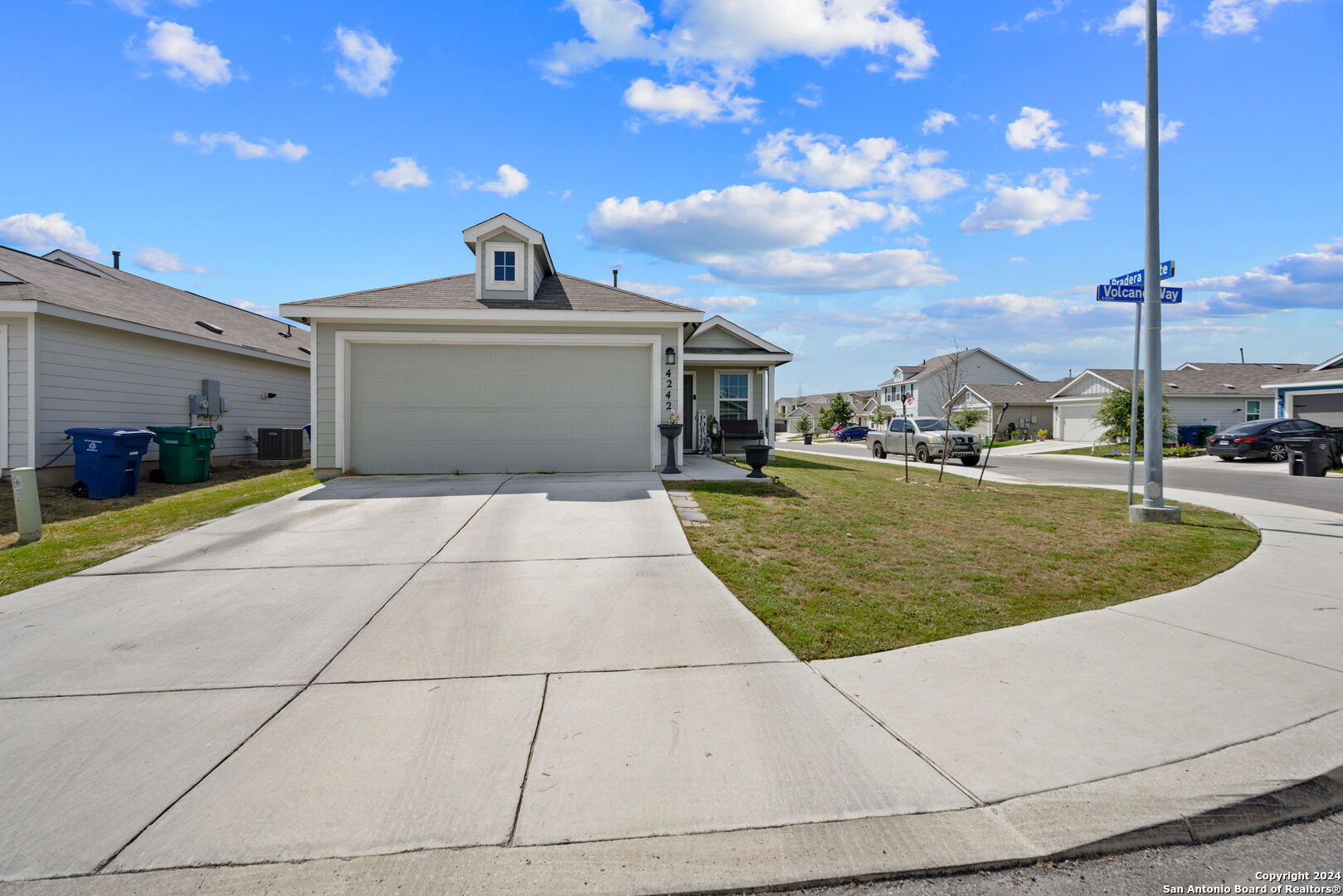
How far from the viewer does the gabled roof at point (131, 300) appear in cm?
1195

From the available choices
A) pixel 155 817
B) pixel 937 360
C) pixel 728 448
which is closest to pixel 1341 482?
pixel 728 448

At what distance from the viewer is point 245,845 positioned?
98.3 inches

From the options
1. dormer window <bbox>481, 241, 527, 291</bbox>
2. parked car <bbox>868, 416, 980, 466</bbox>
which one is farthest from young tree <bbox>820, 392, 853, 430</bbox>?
dormer window <bbox>481, 241, 527, 291</bbox>

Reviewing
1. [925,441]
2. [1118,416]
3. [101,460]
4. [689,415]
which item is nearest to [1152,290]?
[689,415]

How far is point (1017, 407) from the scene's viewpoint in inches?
1831

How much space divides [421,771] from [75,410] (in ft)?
43.6

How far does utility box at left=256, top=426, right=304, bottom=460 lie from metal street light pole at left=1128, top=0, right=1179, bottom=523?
57.2 ft

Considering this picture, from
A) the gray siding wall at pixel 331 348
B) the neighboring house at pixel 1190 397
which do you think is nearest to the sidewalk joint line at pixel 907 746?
the gray siding wall at pixel 331 348

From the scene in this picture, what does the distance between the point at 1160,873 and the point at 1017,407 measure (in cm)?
4946

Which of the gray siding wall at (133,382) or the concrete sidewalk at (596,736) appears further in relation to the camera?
the gray siding wall at (133,382)

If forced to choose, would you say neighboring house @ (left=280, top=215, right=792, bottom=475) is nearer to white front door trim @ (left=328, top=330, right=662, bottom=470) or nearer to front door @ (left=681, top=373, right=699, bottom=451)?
white front door trim @ (left=328, top=330, right=662, bottom=470)

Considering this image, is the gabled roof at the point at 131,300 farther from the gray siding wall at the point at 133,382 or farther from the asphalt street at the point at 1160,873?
the asphalt street at the point at 1160,873

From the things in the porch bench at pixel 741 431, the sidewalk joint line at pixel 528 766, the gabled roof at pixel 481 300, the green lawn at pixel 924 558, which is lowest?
the sidewalk joint line at pixel 528 766

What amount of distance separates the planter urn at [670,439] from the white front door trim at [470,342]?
335mm
